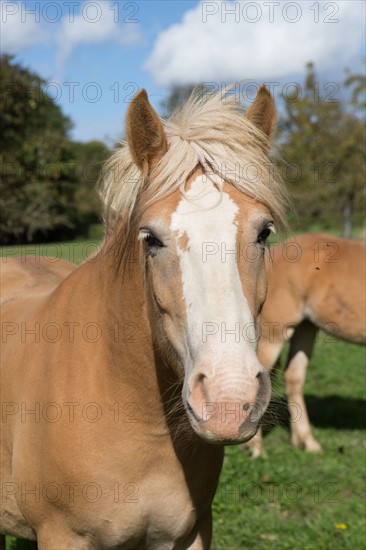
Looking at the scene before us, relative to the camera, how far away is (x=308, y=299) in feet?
20.6

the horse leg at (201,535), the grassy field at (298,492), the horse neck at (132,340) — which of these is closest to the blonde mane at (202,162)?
the horse neck at (132,340)

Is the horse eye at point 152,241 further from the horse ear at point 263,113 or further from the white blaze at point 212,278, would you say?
the horse ear at point 263,113

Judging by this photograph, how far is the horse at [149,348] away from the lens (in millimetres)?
1853

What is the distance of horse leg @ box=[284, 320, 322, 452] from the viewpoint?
5863 millimetres

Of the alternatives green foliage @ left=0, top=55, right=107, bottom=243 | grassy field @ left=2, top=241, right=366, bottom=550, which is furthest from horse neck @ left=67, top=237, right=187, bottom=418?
green foliage @ left=0, top=55, right=107, bottom=243

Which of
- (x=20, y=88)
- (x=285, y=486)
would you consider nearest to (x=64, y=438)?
(x=285, y=486)

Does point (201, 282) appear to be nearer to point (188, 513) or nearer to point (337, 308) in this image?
point (188, 513)

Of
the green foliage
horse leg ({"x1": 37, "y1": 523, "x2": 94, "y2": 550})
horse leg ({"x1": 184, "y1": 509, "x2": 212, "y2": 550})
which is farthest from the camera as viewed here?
the green foliage

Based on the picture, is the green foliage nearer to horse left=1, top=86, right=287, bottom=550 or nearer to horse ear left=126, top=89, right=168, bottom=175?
horse left=1, top=86, right=287, bottom=550

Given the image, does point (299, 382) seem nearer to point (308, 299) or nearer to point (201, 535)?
point (308, 299)

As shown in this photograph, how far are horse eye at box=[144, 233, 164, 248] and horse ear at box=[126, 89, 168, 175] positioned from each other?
27cm

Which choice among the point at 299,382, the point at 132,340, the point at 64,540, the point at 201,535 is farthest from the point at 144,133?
the point at 299,382

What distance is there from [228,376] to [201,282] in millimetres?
325

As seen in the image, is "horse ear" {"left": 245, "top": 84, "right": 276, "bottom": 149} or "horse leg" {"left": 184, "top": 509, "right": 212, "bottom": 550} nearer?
"horse ear" {"left": 245, "top": 84, "right": 276, "bottom": 149}
